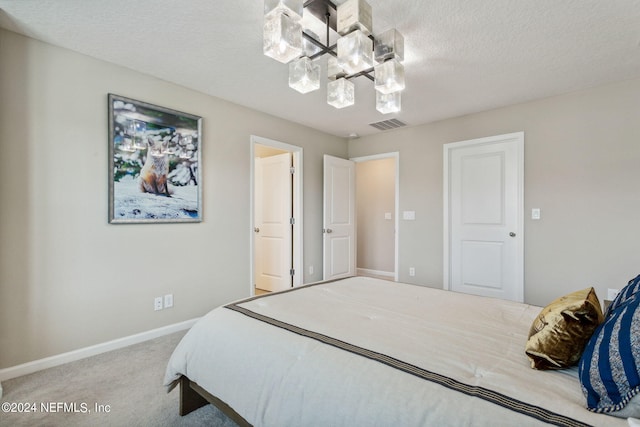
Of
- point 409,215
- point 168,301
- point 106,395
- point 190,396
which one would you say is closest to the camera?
point 190,396

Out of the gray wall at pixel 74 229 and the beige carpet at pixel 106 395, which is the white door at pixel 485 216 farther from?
the beige carpet at pixel 106 395

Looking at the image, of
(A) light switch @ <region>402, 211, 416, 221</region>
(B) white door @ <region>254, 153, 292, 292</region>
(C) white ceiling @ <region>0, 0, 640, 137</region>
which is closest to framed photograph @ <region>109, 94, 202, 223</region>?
(C) white ceiling @ <region>0, 0, 640, 137</region>

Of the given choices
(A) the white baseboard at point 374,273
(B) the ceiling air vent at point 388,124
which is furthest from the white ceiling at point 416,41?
(A) the white baseboard at point 374,273

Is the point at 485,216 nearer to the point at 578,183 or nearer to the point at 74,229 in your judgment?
the point at 578,183

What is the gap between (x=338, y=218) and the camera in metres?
4.61

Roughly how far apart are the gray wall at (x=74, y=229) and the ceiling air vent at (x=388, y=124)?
219 centimetres

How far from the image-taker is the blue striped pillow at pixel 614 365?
779mm

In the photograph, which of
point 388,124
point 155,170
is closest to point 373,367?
point 155,170

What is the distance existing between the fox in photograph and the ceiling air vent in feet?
8.81

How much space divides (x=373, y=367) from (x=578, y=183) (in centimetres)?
331

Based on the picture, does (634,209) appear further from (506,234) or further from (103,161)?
(103,161)

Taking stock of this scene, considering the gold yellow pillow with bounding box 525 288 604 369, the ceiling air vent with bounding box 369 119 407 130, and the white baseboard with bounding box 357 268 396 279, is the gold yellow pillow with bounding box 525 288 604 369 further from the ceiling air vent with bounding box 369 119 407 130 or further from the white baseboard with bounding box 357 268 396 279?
the white baseboard with bounding box 357 268 396 279

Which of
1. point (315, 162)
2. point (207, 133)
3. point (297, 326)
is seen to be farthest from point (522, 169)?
point (207, 133)

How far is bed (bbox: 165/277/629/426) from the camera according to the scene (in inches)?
35.3
